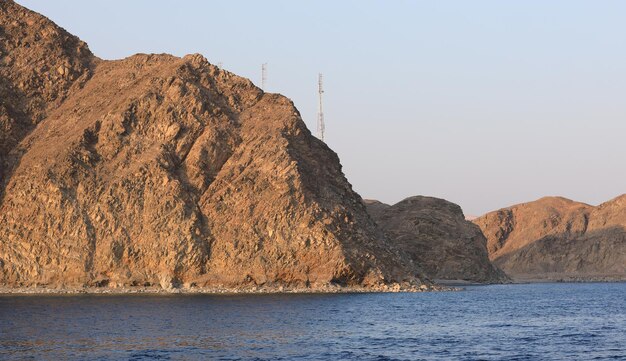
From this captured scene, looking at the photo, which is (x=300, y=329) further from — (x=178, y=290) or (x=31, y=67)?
(x=31, y=67)

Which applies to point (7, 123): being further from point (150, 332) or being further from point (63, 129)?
point (150, 332)

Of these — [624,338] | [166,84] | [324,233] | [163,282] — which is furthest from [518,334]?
[166,84]

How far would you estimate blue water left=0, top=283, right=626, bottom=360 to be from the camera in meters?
59.2

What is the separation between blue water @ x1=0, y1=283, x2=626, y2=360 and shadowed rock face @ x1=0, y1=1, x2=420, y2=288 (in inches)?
481

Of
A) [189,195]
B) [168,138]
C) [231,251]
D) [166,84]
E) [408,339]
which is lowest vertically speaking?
[408,339]

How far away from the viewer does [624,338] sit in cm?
6919

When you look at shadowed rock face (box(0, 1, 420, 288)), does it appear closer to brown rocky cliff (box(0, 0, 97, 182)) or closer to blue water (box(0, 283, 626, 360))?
brown rocky cliff (box(0, 0, 97, 182))

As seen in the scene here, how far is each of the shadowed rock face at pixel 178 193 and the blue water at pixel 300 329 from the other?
12210 mm

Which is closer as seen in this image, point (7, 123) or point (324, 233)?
point (324, 233)

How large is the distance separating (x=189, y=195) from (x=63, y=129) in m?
25.5

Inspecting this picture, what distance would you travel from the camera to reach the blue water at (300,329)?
194 feet

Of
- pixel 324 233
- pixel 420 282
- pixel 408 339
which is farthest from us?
pixel 420 282

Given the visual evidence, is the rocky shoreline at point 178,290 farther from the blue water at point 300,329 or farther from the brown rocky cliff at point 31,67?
the brown rocky cliff at point 31,67

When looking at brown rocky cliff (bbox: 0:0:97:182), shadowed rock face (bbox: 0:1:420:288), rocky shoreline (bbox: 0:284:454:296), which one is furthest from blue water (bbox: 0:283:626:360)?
brown rocky cliff (bbox: 0:0:97:182)
